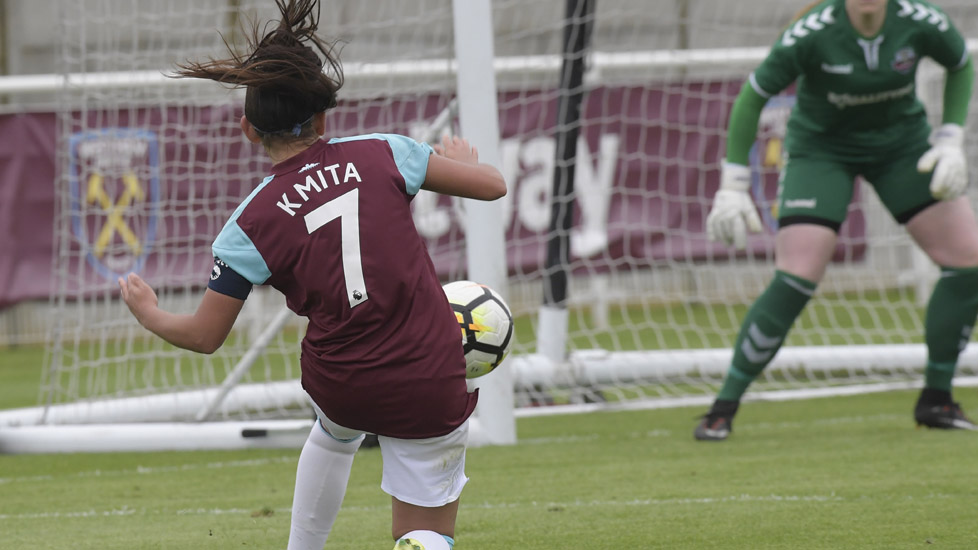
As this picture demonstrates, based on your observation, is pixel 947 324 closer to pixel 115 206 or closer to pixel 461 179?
pixel 461 179

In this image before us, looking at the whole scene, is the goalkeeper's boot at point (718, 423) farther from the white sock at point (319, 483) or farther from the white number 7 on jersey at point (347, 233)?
the white number 7 on jersey at point (347, 233)

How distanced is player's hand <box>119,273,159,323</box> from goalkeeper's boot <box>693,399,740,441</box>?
309cm

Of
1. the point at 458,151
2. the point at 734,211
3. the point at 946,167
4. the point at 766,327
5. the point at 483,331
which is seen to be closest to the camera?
the point at 458,151

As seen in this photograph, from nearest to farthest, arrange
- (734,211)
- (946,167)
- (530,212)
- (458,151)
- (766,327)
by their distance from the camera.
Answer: (458,151) < (946,167) < (734,211) < (766,327) < (530,212)

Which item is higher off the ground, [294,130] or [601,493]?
[294,130]

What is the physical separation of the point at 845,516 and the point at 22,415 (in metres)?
4.06

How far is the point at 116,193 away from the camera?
24.5 ft

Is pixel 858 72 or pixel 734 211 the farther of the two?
pixel 734 211

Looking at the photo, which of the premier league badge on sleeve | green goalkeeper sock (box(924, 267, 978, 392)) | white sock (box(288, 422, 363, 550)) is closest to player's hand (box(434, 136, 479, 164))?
white sock (box(288, 422, 363, 550))

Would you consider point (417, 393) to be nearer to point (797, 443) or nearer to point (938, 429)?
point (797, 443)

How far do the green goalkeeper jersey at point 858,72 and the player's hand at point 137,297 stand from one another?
10.1 feet

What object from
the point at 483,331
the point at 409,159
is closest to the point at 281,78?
the point at 409,159

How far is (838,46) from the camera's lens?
4.96 meters

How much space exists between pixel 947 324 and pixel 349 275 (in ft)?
11.3
